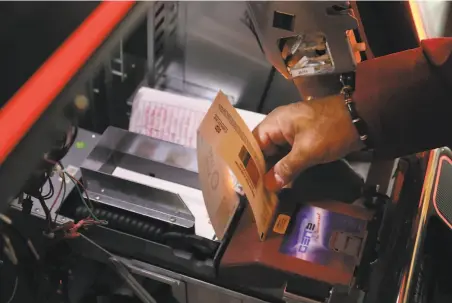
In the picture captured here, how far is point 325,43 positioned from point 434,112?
17 centimetres

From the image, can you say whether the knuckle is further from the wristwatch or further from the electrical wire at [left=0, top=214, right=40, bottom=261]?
the electrical wire at [left=0, top=214, right=40, bottom=261]

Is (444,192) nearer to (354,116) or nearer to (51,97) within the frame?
(354,116)

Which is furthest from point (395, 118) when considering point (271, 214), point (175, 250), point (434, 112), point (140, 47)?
point (140, 47)

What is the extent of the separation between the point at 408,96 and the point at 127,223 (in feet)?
1.32

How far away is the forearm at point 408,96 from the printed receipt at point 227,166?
0.15m

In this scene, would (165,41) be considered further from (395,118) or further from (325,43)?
(395,118)

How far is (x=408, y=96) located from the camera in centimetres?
82

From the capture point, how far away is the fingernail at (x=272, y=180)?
0.86 metres

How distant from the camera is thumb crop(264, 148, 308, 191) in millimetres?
846

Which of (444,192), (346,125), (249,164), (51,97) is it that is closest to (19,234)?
(51,97)

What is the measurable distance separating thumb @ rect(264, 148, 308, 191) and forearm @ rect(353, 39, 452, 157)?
0.10 metres

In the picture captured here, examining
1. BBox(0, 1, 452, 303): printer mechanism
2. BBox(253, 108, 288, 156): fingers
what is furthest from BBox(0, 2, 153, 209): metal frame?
BBox(253, 108, 288, 156): fingers

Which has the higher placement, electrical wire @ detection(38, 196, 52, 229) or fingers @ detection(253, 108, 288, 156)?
fingers @ detection(253, 108, 288, 156)

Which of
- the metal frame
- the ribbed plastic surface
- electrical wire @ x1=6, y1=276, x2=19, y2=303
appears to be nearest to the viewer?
the metal frame
